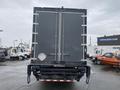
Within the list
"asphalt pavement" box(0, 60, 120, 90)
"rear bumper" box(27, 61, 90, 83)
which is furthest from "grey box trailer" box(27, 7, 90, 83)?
"asphalt pavement" box(0, 60, 120, 90)

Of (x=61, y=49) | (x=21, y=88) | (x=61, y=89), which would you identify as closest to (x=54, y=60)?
(x=61, y=49)

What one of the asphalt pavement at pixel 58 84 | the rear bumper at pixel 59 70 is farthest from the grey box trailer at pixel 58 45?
the asphalt pavement at pixel 58 84

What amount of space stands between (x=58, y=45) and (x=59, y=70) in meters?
1.10

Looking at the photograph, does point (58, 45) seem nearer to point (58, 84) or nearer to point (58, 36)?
point (58, 36)

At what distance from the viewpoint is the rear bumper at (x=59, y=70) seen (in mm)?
10508

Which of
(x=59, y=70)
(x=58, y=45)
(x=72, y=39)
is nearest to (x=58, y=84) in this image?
(x=59, y=70)

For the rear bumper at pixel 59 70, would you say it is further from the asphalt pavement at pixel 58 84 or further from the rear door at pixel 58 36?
the asphalt pavement at pixel 58 84

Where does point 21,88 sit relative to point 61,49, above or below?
below

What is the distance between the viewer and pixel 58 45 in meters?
10.6

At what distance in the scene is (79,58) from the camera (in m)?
10.6

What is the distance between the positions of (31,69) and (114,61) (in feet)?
44.6

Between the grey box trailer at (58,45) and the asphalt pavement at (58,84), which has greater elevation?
the grey box trailer at (58,45)

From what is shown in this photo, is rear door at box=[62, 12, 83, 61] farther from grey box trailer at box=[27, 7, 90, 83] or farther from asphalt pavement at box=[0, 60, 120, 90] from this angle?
asphalt pavement at box=[0, 60, 120, 90]

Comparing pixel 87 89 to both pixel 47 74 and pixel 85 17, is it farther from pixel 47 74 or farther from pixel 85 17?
pixel 85 17
